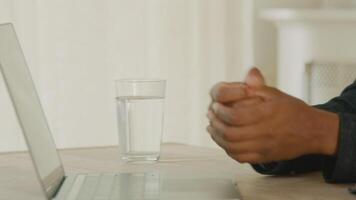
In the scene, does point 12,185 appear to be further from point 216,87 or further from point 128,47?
point 128,47

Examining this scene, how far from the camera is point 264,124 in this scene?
3.11ft

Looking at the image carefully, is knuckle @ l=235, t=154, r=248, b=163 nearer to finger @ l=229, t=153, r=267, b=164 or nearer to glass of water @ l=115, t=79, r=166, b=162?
finger @ l=229, t=153, r=267, b=164

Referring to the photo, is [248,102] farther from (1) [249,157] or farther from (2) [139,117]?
(2) [139,117]

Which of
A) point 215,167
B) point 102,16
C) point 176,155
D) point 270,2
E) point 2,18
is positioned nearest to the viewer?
point 215,167

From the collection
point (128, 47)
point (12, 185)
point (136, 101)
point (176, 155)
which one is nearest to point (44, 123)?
point (12, 185)

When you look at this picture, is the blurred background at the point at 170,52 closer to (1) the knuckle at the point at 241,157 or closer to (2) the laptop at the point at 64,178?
(2) the laptop at the point at 64,178

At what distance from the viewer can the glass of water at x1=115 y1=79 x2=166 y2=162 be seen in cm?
121

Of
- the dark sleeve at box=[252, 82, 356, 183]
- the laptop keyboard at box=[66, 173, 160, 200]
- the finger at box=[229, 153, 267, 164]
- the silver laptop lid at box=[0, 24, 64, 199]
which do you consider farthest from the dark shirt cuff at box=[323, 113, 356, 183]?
the silver laptop lid at box=[0, 24, 64, 199]

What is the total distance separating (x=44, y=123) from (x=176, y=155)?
1.18ft

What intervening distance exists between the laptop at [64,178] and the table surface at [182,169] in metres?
0.04

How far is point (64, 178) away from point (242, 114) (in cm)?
27

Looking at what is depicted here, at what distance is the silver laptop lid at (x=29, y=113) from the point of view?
886 mm

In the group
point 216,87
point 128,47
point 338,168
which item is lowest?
point 128,47

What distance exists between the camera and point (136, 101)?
1.22 meters
